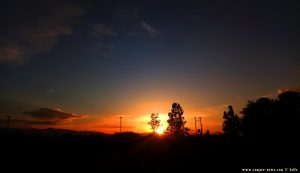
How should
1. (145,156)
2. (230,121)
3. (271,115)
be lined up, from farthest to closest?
(230,121) → (271,115) → (145,156)

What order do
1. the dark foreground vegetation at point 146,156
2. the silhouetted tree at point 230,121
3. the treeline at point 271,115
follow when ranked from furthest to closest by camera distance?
the silhouetted tree at point 230,121 < the treeline at point 271,115 < the dark foreground vegetation at point 146,156

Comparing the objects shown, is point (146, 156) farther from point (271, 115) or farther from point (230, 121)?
point (230, 121)

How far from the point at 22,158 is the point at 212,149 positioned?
952 inches

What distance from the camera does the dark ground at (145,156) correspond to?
29703 mm

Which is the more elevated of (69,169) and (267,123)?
(267,123)

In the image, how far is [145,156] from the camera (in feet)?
114

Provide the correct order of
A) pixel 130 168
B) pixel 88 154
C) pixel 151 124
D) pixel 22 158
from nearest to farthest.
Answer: pixel 130 168 → pixel 22 158 → pixel 88 154 → pixel 151 124

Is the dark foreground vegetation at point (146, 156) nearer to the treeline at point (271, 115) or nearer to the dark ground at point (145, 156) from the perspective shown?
the dark ground at point (145, 156)

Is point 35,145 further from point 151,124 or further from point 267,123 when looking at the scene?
point 151,124

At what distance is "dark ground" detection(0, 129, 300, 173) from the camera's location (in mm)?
29703

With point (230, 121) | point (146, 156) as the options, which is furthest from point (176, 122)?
point (146, 156)

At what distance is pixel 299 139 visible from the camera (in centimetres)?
4462

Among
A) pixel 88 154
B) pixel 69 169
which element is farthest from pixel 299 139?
pixel 69 169

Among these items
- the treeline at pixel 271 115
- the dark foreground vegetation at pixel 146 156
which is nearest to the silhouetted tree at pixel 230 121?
the treeline at pixel 271 115
